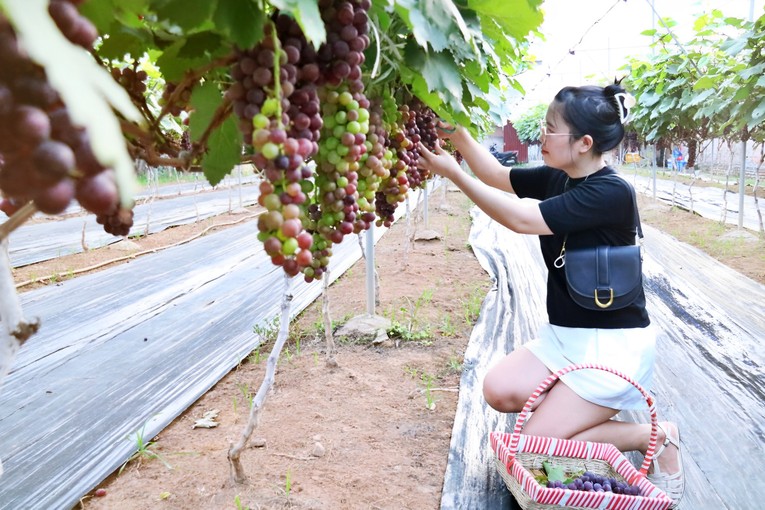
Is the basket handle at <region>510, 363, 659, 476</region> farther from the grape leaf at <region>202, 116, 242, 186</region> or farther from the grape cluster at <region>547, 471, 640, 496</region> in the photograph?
the grape leaf at <region>202, 116, 242, 186</region>

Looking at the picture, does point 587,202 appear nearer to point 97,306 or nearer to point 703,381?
point 703,381

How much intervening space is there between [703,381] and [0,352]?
3.91 meters

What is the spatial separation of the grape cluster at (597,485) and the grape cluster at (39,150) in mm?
2227

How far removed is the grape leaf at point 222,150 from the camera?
109cm

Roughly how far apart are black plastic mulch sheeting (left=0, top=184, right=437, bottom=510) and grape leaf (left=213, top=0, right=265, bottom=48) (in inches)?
93.1

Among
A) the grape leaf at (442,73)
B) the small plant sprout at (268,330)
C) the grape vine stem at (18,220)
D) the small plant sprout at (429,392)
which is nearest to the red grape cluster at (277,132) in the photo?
the grape vine stem at (18,220)

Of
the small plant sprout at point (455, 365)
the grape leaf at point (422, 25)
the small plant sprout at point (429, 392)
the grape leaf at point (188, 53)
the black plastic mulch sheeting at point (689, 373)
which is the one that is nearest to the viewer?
the grape leaf at point (188, 53)

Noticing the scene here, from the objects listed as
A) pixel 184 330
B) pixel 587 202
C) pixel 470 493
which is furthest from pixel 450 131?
pixel 184 330

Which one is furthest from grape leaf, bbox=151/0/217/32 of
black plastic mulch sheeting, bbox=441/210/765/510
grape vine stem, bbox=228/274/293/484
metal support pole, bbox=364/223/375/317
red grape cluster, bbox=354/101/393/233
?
metal support pole, bbox=364/223/375/317

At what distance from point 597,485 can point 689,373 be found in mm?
1960

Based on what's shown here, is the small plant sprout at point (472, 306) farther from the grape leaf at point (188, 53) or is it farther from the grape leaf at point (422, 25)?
the grape leaf at point (188, 53)

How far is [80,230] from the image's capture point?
9492mm

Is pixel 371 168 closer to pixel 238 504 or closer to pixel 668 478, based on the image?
pixel 238 504


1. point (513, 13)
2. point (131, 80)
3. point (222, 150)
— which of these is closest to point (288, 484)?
point (222, 150)
